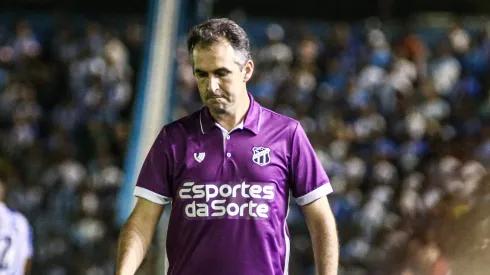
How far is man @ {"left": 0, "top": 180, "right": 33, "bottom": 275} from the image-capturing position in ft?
27.2

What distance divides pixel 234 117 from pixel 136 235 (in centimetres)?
73

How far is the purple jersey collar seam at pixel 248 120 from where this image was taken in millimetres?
5160

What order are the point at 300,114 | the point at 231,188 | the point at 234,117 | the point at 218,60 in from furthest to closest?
1. the point at 300,114
2. the point at 234,117
3. the point at 231,188
4. the point at 218,60

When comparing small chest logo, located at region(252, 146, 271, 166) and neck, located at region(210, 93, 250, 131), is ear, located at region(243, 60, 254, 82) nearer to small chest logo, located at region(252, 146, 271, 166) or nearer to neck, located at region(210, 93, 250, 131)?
neck, located at region(210, 93, 250, 131)

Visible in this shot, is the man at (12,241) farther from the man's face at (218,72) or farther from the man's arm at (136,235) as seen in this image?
the man's face at (218,72)

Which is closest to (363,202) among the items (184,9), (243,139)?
(184,9)

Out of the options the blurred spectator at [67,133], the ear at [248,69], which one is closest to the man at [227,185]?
the ear at [248,69]

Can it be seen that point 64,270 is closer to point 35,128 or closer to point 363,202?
point 35,128

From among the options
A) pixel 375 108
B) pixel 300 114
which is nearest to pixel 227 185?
pixel 300 114

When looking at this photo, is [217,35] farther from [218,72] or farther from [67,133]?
[67,133]

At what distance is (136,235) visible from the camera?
5.04 metres

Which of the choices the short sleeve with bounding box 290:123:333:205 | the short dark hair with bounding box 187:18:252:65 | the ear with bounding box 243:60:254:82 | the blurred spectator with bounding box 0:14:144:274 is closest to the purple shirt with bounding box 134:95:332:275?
the short sleeve with bounding box 290:123:333:205

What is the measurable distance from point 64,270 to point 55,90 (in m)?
3.66

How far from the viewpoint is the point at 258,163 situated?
5055mm
